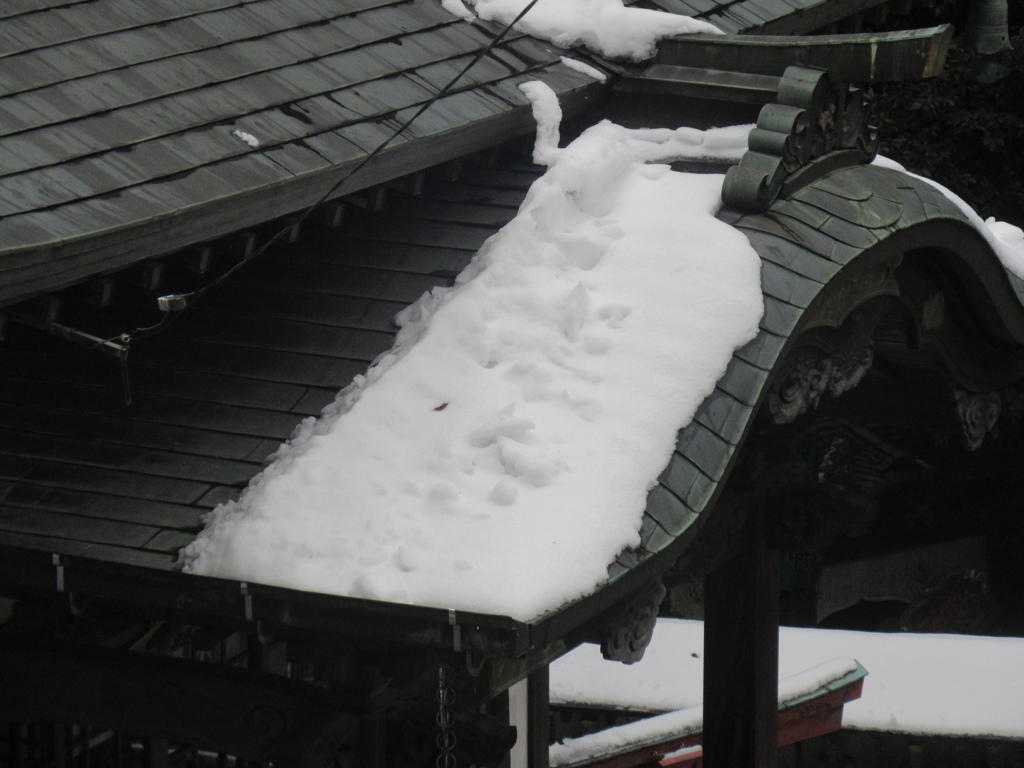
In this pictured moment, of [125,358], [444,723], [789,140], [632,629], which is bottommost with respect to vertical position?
[444,723]

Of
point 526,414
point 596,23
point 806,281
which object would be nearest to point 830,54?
point 806,281

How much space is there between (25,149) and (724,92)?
251 centimetres

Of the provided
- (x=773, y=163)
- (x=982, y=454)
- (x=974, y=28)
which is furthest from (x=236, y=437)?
(x=982, y=454)

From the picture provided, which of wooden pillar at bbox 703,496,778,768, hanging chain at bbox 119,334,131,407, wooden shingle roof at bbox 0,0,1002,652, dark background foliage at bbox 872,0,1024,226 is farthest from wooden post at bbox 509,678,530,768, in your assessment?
dark background foliage at bbox 872,0,1024,226

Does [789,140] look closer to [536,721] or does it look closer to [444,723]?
[444,723]

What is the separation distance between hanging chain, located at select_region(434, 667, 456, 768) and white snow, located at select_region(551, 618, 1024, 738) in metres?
4.05

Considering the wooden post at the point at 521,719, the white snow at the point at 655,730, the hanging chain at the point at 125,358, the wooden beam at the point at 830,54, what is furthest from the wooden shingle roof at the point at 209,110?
the white snow at the point at 655,730

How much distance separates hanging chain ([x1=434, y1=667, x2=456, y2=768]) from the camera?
3.29 m

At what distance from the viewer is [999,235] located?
5.56 meters

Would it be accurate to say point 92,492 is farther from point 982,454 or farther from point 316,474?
point 982,454

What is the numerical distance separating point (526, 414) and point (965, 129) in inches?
314

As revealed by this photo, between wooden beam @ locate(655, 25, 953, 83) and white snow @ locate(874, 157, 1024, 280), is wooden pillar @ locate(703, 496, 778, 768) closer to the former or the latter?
white snow @ locate(874, 157, 1024, 280)

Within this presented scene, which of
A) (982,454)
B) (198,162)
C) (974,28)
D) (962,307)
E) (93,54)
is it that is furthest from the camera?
(982,454)

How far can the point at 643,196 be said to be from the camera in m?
4.19
